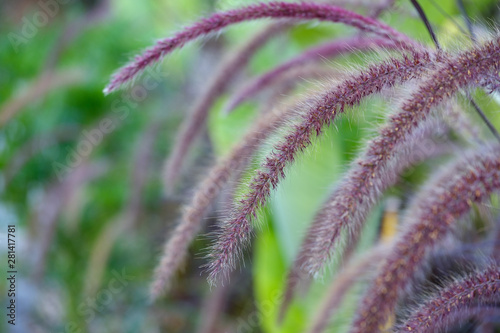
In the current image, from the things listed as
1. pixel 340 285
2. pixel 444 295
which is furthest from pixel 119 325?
pixel 444 295

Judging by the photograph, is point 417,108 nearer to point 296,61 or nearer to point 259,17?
point 259,17

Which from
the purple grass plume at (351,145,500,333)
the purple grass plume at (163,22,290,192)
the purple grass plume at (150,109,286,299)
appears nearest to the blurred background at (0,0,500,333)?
the purple grass plume at (163,22,290,192)

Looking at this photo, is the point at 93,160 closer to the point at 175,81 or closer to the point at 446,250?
the point at 175,81

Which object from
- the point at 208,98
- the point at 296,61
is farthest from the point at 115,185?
the point at 296,61

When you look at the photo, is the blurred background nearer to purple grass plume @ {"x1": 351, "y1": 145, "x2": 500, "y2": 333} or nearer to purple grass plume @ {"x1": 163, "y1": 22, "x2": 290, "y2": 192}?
purple grass plume @ {"x1": 163, "y1": 22, "x2": 290, "y2": 192}

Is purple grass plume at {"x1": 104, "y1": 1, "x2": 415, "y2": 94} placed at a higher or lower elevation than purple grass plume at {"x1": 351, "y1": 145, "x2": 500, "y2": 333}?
higher

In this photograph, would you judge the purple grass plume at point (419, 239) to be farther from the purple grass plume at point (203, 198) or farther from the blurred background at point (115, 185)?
the blurred background at point (115, 185)
